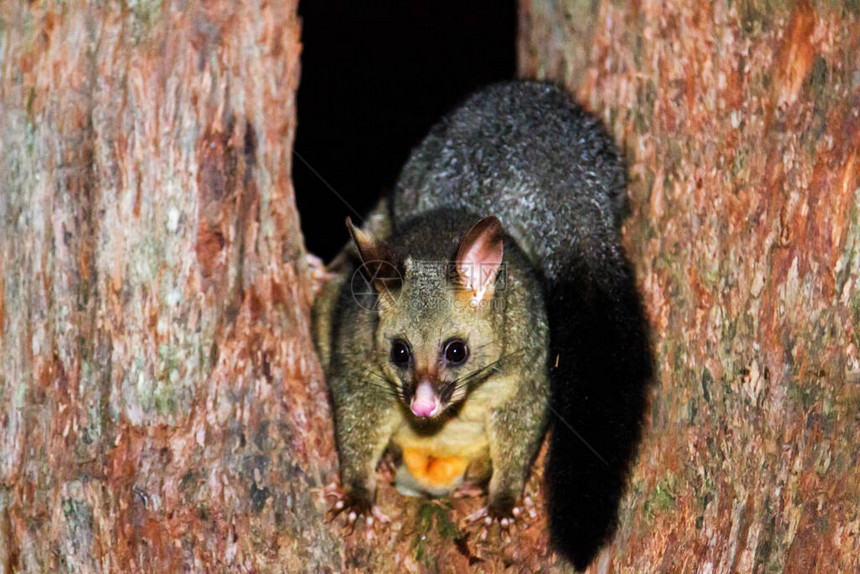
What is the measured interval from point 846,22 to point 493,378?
6.27 ft

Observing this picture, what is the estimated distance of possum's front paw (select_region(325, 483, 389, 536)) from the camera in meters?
3.68

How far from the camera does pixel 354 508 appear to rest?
369 cm

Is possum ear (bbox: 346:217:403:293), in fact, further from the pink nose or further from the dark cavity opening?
the dark cavity opening

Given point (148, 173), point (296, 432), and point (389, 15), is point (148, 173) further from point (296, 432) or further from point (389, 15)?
point (389, 15)

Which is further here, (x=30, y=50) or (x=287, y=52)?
(x=287, y=52)

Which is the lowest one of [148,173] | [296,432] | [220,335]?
[296,432]

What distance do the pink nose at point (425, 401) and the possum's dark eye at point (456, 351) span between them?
0.68 ft

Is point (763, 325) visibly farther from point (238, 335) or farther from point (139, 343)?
point (139, 343)

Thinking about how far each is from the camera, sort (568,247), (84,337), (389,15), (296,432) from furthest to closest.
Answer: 1. (389,15)
2. (568,247)
3. (296,432)
4. (84,337)

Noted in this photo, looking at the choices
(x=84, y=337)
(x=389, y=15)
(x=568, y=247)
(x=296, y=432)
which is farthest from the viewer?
(x=389, y=15)

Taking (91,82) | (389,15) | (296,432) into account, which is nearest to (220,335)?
(296,432)

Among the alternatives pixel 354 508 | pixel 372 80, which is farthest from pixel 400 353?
pixel 372 80

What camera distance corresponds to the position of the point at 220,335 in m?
3.79

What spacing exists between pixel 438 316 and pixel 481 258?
27cm
